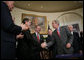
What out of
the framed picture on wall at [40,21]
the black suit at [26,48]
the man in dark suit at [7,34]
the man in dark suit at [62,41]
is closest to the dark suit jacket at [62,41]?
A: the man in dark suit at [62,41]

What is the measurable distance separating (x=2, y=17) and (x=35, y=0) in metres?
5.10

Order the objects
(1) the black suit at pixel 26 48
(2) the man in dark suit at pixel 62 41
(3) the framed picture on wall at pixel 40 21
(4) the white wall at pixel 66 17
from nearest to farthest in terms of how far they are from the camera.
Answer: (1) the black suit at pixel 26 48, (2) the man in dark suit at pixel 62 41, (4) the white wall at pixel 66 17, (3) the framed picture on wall at pixel 40 21

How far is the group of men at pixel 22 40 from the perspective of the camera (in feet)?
6.13

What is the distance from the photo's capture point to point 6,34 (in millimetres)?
1900

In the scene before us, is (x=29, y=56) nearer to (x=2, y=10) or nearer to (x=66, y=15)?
(x=2, y=10)

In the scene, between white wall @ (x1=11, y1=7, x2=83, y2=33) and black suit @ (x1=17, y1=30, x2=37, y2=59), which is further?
white wall @ (x1=11, y1=7, x2=83, y2=33)

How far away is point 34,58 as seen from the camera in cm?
261

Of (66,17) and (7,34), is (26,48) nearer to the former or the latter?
(7,34)

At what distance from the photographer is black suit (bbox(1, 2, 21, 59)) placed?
1822 mm

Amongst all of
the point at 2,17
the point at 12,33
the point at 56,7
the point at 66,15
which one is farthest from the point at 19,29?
the point at 66,15

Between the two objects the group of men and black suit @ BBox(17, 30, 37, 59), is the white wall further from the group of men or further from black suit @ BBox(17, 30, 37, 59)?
black suit @ BBox(17, 30, 37, 59)

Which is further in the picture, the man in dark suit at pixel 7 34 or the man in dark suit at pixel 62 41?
the man in dark suit at pixel 62 41

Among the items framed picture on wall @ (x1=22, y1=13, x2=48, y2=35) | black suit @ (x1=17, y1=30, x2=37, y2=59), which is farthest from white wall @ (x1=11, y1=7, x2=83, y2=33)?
black suit @ (x1=17, y1=30, x2=37, y2=59)

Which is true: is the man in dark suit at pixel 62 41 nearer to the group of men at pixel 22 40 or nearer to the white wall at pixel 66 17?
the group of men at pixel 22 40
